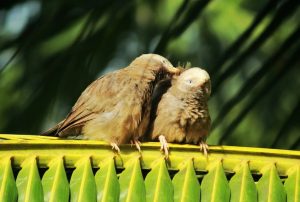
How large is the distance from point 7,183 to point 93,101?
2.82 ft

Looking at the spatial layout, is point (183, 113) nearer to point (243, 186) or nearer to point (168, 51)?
point (168, 51)

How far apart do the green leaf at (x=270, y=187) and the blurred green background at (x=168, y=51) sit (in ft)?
1.38

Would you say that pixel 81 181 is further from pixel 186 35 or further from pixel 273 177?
pixel 186 35

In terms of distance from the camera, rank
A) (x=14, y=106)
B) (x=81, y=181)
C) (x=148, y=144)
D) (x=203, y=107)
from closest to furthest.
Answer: (x=81, y=181) < (x=148, y=144) < (x=14, y=106) < (x=203, y=107)

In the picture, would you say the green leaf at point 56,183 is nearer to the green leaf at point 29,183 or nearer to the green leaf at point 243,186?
the green leaf at point 29,183

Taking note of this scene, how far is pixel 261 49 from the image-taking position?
2.76m

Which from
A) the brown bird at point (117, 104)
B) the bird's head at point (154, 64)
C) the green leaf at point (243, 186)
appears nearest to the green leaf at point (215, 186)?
the green leaf at point (243, 186)

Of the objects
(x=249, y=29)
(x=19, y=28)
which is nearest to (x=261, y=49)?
(x=249, y=29)

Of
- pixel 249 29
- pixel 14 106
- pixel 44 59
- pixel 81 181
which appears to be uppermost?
pixel 249 29

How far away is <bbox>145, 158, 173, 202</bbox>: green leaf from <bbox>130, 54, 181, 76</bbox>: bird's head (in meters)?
0.71

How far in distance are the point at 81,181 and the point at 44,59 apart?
2.19 ft

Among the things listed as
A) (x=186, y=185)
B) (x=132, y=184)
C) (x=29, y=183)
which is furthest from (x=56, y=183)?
(x=186, y=185)

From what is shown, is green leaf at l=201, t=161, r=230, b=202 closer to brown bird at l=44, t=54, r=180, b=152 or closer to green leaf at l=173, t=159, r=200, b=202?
green leaf at l=173, t=159, r=200, b=202

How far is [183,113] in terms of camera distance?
9.66 feet
